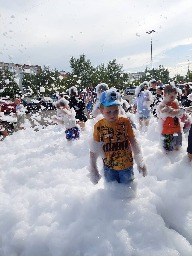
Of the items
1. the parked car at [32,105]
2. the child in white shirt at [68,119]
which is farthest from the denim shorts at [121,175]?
the parked car at [32,105]

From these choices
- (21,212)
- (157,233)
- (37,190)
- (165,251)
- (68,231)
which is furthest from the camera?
(37,190)

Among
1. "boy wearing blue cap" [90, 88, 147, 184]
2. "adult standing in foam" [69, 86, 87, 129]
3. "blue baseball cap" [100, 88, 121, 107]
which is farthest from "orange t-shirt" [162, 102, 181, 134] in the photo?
"adult standing in foam" [69, 86, 87, 129]

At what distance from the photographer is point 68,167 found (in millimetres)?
5879

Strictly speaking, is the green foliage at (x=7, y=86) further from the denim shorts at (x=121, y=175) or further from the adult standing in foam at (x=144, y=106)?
the denim shorts at (x=121, y=175)

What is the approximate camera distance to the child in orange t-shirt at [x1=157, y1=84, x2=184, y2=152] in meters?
4.86

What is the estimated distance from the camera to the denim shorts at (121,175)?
11.8 ft

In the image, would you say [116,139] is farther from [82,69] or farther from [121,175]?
[82,69]

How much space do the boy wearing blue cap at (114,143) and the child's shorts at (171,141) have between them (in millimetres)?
1732

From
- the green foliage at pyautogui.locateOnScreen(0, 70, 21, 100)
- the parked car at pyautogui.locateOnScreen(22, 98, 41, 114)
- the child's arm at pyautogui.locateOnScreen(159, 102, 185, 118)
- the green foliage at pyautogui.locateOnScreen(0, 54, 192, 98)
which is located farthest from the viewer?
the green foliage at pyautogui.locateOnScreen(0, 54, 192, 98)

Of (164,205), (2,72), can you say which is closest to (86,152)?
(164,205)

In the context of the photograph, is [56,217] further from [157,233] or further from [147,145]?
[147,145]

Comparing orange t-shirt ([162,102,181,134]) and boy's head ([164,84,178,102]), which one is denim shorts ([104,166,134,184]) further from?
boy's head ([164,84,178,102])

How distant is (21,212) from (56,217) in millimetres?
569

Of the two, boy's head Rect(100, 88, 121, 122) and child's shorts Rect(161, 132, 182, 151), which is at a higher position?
boy's head Rect(100, 88, 121, 122)
